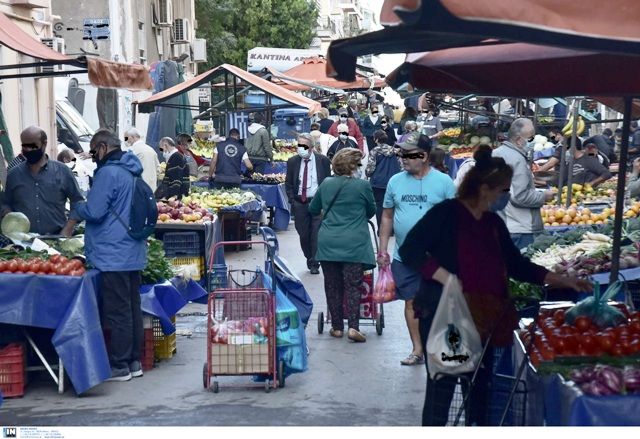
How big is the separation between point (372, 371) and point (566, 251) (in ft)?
6.99

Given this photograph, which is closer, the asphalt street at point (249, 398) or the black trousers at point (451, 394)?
the black trousers at point (451, 394)

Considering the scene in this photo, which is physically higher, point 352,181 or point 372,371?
point 352,181

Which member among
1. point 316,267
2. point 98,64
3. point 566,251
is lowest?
point 316,267

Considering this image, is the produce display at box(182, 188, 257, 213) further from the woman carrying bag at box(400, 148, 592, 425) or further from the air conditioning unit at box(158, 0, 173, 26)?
the air conditioning unit at box(158, 0, 173, 26)

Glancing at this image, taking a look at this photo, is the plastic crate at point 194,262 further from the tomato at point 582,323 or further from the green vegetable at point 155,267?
the tomato at point 582,323

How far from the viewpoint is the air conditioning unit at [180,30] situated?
135ft

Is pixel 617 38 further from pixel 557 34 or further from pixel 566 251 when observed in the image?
pixel 566 251

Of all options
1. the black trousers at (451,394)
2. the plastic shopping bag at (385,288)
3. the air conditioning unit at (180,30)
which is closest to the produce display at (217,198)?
the plastic shopping bag at (385,288)

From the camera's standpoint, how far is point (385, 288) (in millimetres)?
9766

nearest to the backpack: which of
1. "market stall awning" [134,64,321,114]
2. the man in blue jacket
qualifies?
the man in blue jacket

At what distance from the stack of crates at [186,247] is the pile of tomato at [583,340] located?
330 inches
